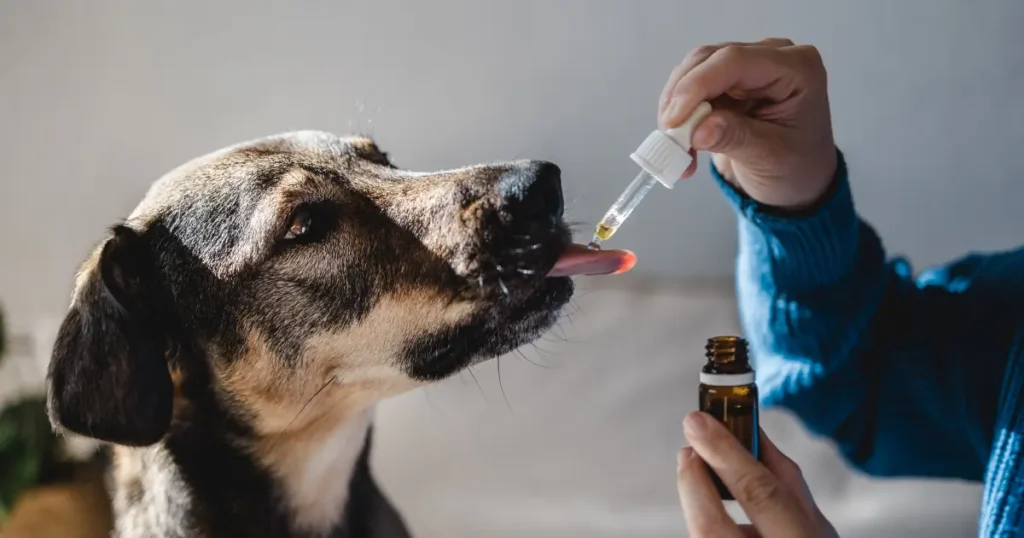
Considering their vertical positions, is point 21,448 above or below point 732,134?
below

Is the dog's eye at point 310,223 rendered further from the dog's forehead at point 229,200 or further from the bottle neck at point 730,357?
the bottle neck at point 730,357

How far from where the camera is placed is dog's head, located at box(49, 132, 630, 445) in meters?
0.95

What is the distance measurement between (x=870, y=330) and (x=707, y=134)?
0.52m

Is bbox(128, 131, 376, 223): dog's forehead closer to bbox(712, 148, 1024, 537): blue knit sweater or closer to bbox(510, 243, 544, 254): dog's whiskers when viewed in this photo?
bbox(510, 243, 544, 254): dog's whiskers

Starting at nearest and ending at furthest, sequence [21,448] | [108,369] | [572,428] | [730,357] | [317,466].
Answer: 1. [730,357]
2. [108,369]
3. [317,466]
4. [21,448]
5. [572,428]

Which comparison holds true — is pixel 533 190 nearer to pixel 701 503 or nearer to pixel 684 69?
pixel 684 69

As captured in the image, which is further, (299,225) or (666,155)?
(299,225)

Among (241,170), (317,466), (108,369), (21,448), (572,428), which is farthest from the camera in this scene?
(572,428)

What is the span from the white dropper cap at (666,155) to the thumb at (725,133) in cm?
3

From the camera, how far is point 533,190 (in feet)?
3.06

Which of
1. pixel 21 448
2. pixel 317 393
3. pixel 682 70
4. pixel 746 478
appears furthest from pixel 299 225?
pixel 21 448

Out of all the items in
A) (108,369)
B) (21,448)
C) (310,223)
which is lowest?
(21,448)

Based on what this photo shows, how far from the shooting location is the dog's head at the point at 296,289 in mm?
949

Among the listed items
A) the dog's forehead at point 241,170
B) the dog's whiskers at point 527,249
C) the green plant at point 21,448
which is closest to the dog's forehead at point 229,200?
the dog's forehead at point 241,170
